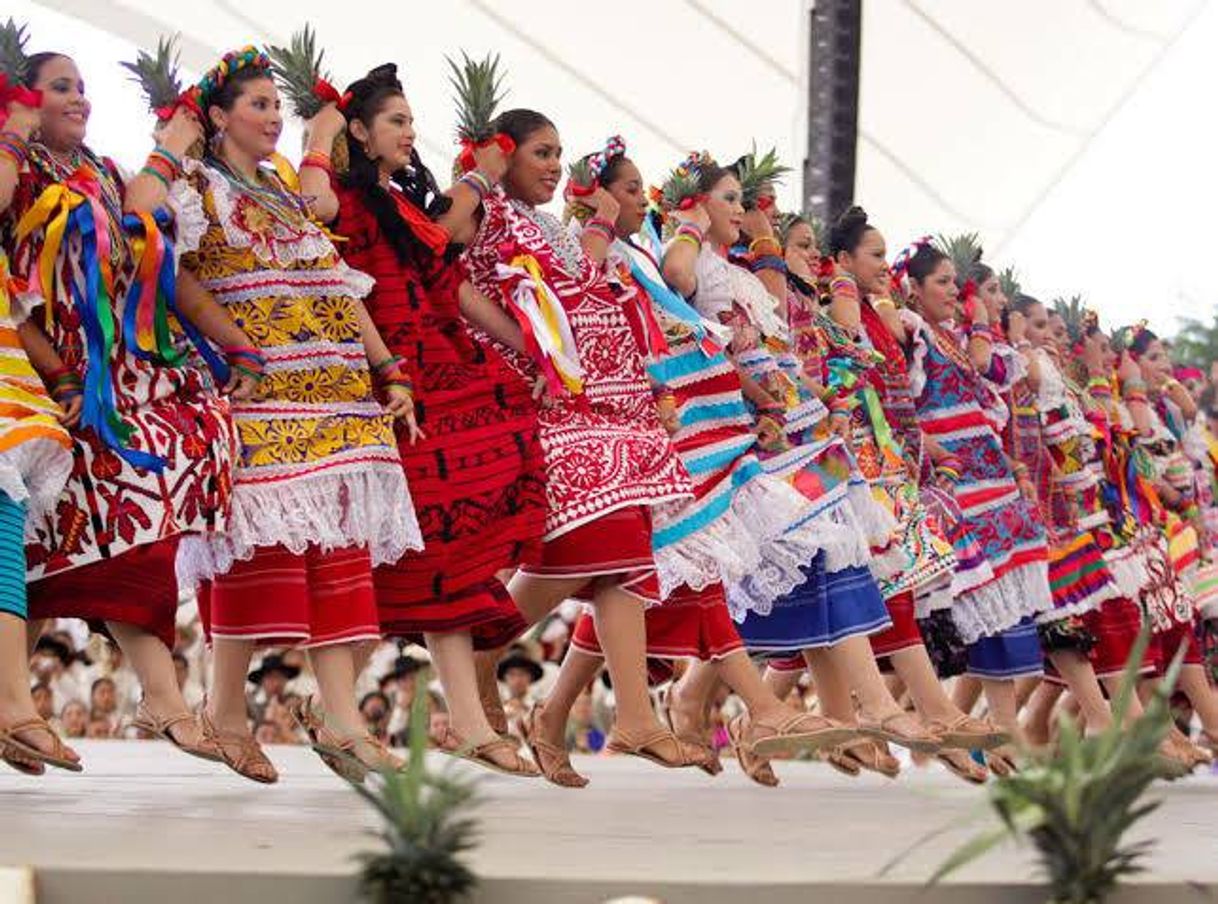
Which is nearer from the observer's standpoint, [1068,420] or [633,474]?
[633,474]

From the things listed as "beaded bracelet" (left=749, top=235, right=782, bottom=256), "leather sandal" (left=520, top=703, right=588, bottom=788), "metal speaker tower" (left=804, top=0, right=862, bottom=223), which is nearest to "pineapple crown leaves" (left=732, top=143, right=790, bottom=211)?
"beaded bracelet" (left=749, top=235, right=782, bottom=256)

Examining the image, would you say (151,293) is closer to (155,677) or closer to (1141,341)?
(155,677)

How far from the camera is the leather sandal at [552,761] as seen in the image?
Result: 5465mm

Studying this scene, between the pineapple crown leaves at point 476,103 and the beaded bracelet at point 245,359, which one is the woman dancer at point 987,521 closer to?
the pineapple crown leaves at point 476,103

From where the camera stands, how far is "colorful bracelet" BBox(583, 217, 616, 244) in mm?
5719

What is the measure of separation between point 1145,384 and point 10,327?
5.84 metres

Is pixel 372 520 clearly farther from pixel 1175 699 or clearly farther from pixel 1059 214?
pixel 1059 214

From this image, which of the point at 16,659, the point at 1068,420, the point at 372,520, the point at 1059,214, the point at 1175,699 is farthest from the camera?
the point at 1059,214

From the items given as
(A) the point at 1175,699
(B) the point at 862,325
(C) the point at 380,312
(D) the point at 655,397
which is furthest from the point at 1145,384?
(C) the point at 380,312

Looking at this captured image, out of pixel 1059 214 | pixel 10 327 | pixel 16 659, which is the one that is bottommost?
pixel 16 659

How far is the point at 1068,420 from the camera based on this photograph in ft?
Result: 25.0

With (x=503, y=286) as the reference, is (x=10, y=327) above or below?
below

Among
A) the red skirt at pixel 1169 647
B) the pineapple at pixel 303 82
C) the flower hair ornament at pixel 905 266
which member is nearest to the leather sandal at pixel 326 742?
the pineapple at pixel 303 82

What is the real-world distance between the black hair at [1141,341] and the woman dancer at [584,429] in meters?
4.02
